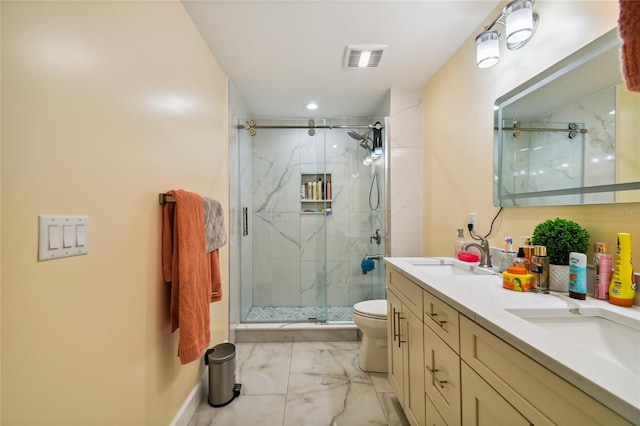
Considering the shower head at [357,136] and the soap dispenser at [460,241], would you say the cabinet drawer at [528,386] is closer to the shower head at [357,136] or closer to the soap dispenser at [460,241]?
the soap dispenser at [460,241]

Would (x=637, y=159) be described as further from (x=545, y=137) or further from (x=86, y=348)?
(x=86, y=348)

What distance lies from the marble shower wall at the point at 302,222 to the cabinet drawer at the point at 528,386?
2.20 m

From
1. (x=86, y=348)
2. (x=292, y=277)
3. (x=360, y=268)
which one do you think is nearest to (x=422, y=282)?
(x=86, y=348)

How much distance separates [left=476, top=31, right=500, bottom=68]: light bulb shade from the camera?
1.41 m

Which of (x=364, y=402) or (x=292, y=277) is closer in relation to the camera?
(x=364, y=402)

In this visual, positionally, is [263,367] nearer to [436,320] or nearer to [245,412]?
[245,412]

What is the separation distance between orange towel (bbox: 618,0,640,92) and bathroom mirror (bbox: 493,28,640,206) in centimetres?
59

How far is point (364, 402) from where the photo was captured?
172cm

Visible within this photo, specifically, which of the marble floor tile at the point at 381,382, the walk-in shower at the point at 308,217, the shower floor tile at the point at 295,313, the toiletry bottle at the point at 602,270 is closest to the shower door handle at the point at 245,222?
the walk-in shower at the point at 308,217

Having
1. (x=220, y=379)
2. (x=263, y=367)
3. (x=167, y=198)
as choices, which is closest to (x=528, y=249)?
(x=167, y=198)

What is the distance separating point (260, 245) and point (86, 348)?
2279mm

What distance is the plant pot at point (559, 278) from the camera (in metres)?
1.04

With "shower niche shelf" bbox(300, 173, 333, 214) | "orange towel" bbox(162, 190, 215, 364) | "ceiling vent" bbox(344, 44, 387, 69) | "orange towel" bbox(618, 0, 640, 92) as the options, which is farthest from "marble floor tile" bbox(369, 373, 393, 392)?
"ceiling vent" bbox(344, 44, 387, 69)

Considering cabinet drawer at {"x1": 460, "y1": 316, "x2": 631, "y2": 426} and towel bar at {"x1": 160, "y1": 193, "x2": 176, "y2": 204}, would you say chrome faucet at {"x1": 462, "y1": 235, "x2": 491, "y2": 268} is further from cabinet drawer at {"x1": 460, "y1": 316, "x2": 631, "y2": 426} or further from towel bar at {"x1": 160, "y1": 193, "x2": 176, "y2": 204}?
towel bar at {"x1": 160, "y1": 193, "x2": 176, "y2": 204}
